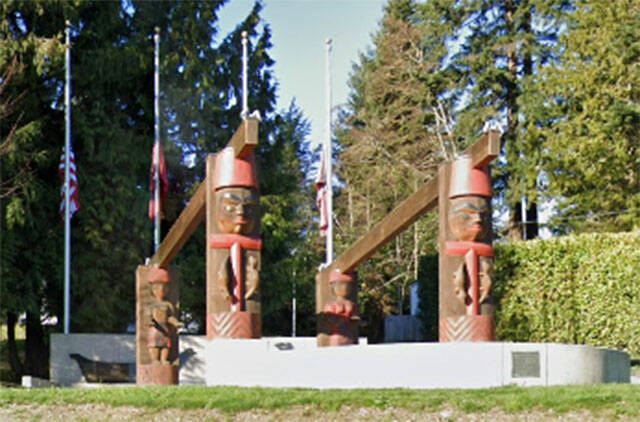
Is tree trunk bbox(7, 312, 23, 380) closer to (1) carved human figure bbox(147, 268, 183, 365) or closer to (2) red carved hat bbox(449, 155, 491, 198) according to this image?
(1) carved human figure bbox(147, 268, 183, 365)

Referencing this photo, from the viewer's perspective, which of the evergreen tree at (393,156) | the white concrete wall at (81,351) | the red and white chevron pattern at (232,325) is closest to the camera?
the red and white chevron pattern at (232,325)

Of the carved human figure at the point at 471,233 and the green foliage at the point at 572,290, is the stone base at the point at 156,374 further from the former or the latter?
the green foliage at the point at 572,290

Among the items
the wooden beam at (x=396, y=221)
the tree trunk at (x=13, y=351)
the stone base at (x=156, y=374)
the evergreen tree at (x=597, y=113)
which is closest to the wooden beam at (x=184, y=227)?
the stone base at (x=156, y=374)

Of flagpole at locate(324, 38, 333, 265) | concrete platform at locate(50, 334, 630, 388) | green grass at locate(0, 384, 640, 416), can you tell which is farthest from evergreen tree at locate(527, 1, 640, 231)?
green grass at locate(0, 384, 640, 416)

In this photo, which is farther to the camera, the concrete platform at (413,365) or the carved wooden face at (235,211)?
the carved wooden face at (235,211)

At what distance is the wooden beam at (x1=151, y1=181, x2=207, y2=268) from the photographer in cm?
1434

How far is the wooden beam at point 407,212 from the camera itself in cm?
1242

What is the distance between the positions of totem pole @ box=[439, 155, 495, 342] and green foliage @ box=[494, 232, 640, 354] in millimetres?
9452

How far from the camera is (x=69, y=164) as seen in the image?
1958 cm

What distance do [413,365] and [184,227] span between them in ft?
16.6

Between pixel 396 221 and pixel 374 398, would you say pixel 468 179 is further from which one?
pixel 374 398

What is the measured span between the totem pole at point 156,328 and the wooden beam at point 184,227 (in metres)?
0.27

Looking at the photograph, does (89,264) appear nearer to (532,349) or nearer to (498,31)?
(532,349)

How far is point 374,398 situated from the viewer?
10.1m
